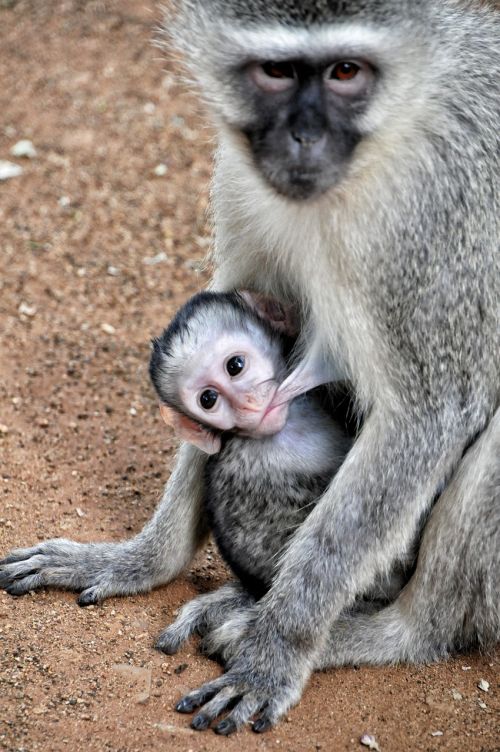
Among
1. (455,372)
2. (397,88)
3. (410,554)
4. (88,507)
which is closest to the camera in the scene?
(397,88)

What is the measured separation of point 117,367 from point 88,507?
1451mm

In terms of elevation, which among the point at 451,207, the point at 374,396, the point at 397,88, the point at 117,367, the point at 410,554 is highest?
the point at 397,88

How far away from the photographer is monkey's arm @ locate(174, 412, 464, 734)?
4.55m

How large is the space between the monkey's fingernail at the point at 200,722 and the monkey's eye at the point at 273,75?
2357mm

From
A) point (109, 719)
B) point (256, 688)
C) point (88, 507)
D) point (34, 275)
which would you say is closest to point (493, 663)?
point (256, 688)

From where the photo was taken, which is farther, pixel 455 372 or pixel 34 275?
pixel 34 275

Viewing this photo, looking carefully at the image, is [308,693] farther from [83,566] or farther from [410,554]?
[83,566]

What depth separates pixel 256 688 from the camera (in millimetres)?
4613

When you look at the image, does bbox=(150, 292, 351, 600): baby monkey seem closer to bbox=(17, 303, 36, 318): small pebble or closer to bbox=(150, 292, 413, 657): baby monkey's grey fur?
bbox=(150, 292, 413, 657): baby monkey's grey fur

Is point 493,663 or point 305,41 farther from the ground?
point 305,41

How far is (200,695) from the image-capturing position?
15.1ft

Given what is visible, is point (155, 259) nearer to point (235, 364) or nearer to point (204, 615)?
point (235, 364)

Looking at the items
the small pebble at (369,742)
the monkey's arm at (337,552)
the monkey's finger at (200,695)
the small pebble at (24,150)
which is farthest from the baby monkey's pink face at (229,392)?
the small pebble at (24,150)

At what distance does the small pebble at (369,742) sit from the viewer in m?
4.46
